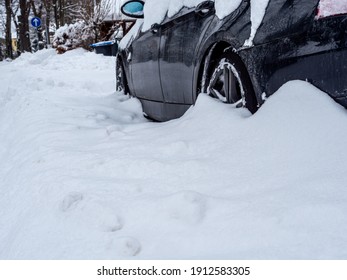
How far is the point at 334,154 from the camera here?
6.19 feet

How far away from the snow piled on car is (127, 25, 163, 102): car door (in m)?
0.17

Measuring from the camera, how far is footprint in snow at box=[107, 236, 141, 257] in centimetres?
169

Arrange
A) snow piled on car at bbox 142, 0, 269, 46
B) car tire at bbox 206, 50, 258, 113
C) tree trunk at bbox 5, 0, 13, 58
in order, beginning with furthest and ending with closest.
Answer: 1. tree trunk at bbox 5, 0, 13, 58
2. car tire at bbox 206, 50, 258, 113
3. snow piled on car at bbox 142, 0, 269, 46

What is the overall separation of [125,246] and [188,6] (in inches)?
88.5

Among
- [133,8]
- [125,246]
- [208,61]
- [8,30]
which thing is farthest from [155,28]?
[8,30]

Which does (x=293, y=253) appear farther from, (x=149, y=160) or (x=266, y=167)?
(x=149, y=160)

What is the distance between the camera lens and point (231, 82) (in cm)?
276

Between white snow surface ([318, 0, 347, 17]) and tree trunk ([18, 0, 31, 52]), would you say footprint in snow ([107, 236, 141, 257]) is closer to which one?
white snow surface ([318, 0, 347, 17])

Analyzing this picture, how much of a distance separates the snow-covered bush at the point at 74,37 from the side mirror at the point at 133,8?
18.3m

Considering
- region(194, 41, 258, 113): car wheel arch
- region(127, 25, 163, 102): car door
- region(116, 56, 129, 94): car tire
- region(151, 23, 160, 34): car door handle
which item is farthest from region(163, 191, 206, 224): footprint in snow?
region(116, 56, 129, 94): car tire

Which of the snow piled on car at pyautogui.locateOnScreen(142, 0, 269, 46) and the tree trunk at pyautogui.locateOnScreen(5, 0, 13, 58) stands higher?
the snow piled on car at pyautogui.locateOnScreen(142, 0, 269, 46)

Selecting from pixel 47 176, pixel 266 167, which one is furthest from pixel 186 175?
pixel 47 176

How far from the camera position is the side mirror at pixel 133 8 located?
5.04 meters

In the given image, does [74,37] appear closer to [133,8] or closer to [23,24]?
[23,24]
